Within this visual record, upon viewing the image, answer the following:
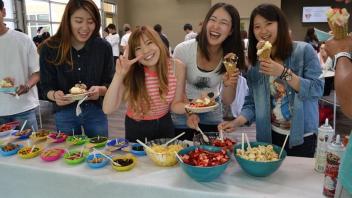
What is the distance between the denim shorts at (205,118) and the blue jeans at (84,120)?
0.57 metres

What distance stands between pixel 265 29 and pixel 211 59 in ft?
1.49

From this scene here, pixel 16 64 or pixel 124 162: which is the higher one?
pixel 16 64

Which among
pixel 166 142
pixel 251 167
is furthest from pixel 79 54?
pixel 251 167

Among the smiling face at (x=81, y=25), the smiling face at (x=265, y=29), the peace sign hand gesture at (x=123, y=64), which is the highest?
the smiling face at (x=81, y=25)

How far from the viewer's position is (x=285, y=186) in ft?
4.04

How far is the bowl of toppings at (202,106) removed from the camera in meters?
1.71

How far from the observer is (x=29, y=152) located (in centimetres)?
161

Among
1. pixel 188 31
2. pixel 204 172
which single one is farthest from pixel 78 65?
pixel 188 31

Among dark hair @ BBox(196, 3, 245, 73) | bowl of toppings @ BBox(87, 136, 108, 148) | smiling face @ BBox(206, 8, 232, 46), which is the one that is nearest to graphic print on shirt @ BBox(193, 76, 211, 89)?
dark hair @ BBox(196, 3, 245, 73)

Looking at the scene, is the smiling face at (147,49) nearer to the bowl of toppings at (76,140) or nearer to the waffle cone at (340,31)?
the bowl of toppings at (76,140)

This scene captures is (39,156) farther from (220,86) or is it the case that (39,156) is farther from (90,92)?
(220,86)

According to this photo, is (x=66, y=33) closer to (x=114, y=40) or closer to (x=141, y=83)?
(x=141, y=83)

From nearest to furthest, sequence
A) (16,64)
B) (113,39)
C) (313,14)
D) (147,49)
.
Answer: (147,49) < (16,64) < (113,39) < (313,14)

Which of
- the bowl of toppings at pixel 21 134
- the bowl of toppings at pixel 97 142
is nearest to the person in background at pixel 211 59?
the bowl of toppings at pixel 97 142
